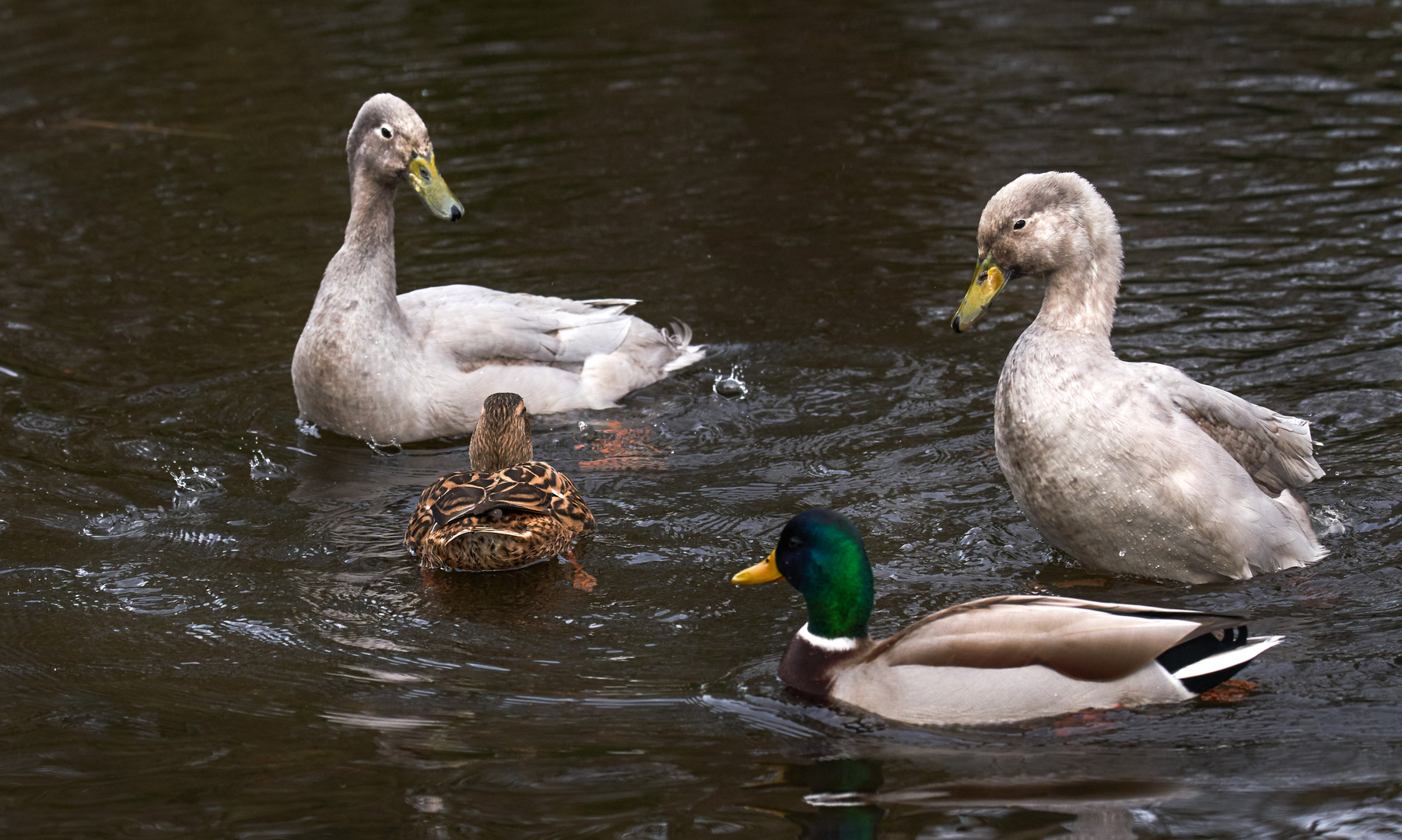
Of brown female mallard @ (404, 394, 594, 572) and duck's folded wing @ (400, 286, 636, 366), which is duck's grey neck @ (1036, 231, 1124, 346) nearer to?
brown female mallard @ (404, 394, 594, 572)

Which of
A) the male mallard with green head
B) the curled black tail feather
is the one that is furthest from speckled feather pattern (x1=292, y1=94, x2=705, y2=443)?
the curled black tail feather

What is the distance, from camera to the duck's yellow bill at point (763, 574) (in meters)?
5.44

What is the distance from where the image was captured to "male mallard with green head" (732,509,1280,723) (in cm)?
495

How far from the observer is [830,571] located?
5203 millimetres

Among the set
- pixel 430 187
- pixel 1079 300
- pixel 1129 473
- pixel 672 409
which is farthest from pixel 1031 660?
pixel 430 187

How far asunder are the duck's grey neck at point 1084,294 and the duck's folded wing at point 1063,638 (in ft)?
5.31

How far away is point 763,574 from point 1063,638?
1.09 meters

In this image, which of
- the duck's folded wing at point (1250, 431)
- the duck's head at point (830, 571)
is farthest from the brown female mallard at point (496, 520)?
the duck's folded wing at point (1250, 431)

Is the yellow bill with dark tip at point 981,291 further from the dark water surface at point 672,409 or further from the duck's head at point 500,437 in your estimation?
the duck's head at point 500,437

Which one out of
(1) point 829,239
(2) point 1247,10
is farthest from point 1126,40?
(1) point 829,239

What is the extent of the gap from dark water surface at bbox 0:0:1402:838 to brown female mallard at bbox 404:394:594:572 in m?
0.15

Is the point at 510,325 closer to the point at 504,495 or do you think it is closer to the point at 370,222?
the point at 370,222

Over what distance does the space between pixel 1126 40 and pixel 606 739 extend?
12874 millimetres

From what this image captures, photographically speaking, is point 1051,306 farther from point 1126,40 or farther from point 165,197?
point 1126,40
